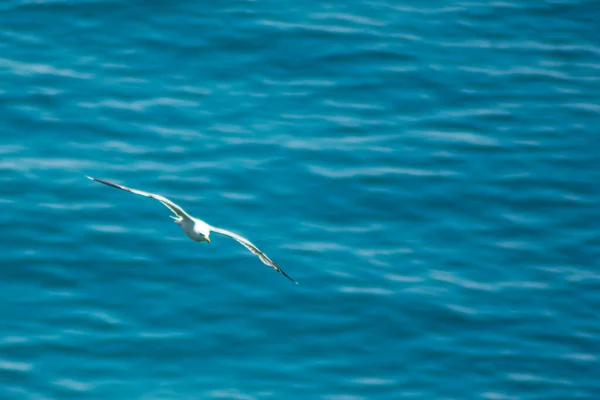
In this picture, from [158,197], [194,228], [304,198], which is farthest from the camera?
[304,198]

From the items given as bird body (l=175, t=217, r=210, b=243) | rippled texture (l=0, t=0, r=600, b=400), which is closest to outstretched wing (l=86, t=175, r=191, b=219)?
bird body (l=175, t=217, r=210, b=243)

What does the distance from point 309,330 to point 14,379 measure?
4.78m

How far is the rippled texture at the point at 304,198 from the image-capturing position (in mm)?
20891

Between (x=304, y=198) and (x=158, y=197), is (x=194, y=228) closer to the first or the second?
(x=158, y=197)

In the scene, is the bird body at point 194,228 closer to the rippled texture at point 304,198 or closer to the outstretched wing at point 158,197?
the outstretched wing at point 158,197

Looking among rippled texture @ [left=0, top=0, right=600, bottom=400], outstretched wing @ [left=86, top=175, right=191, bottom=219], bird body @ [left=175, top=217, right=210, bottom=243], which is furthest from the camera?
rippled texture @ [left=0, top=0, right=600, bottom=400]

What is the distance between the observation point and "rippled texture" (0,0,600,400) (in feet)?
68.5

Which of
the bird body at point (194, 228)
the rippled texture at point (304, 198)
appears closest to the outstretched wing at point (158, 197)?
the bird body at point (194, 228)

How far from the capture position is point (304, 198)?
2362cm

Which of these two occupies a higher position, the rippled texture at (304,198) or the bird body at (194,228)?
the rippled texture at (304,198)

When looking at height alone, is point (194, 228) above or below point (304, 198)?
below

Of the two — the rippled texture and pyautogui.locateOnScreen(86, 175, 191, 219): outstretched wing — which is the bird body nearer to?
pyautogui.locateOnScreen(86, 175, 191, 219): outstretched wing

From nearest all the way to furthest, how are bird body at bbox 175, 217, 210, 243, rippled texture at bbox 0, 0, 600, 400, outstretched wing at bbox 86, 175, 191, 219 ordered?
1. outstretched wing at bbox 86, 175, 191, 219
2. bird body at bbox 175, 217, 210, 243
3. rippled texture at bbox 0, 0, 600, 400

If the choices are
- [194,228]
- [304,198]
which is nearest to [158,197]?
[194,228]
